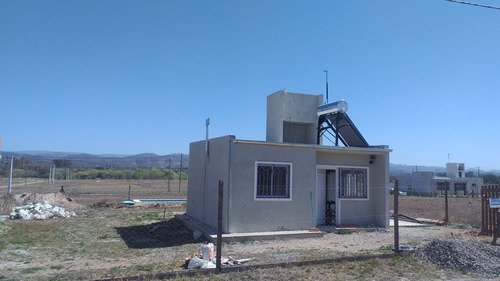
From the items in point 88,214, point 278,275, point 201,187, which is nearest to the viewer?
point 278,275

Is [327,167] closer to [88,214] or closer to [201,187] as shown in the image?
[201,187]

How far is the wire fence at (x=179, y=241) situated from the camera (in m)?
A: 7.56

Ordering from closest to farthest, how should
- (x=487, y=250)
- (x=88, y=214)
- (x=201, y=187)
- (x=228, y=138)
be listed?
(x=487, y=250) < (x=228, y=138) < (x=201, y=187) < (x=88, y=214)

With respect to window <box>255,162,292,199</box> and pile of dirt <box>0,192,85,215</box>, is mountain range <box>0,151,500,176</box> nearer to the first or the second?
pile of dirt <box>0,192,85,215</box>

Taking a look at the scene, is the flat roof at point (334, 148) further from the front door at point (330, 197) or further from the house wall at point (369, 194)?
the front door at point (330, 197)

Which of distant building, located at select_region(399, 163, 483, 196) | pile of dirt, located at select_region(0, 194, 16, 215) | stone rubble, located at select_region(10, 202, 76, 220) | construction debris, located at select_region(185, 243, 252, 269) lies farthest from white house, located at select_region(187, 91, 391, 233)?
distant building, located at select_region(399, 163, 483, 196)

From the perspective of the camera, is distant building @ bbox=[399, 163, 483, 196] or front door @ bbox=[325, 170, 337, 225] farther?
distant building @ bbox=[399, 163, 483, 196]

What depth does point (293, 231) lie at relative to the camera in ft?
40.3

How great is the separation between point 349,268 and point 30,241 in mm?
9021

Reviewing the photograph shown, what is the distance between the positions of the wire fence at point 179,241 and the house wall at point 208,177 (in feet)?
0.26

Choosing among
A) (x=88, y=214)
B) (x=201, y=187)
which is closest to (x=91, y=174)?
(x=88, y=214)

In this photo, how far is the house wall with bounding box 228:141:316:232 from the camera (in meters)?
11.8

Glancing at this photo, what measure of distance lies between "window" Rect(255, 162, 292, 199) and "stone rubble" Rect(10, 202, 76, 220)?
10073 mm

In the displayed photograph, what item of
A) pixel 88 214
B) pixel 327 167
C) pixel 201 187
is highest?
pixel 327 167
